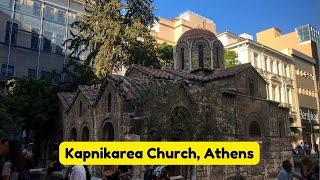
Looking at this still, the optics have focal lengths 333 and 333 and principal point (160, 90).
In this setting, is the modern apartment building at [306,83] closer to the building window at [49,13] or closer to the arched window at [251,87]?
the arched window at [251,87]

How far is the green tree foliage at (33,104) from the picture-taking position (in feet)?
75.9

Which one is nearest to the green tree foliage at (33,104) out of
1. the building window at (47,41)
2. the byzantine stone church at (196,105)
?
the byzantine stone church at (196,105)


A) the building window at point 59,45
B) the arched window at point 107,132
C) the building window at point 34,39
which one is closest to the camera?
the arched window at point 107,132

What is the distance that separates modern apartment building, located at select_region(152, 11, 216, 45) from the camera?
47750 mm

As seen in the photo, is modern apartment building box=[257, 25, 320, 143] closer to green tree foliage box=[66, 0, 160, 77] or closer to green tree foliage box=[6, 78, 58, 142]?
green tree foliage box=[66, 0, 160, 77]

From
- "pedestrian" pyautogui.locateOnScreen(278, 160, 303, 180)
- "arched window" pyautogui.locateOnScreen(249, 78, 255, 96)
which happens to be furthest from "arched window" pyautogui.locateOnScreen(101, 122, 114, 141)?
"pedestrian" pyautogui.locateOnScreen(278, 160, 303, 180)

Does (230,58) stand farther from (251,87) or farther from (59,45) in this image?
(59,45)

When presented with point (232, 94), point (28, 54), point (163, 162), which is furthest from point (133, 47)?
point (163, 162)

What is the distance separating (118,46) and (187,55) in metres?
5.88

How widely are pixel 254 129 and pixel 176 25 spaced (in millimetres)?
29886

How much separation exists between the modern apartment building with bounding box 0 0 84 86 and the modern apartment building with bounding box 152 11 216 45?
45.5ft

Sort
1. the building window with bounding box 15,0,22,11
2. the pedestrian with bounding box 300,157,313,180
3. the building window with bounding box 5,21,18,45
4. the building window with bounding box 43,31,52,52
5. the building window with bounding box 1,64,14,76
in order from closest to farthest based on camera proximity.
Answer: the pedestrian with bounding box 300,157,313,180, the building window with bounding box 1,64,14,76, the building window with bounding box 5,21,18,45, the building window with bounding box 15,0,22,11, the building window with bounding box 43,31,52,52

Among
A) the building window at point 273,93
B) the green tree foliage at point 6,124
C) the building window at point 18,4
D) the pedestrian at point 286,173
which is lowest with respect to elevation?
the pedestrian at point 286,173

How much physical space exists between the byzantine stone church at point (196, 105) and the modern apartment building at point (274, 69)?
39.2 feet
